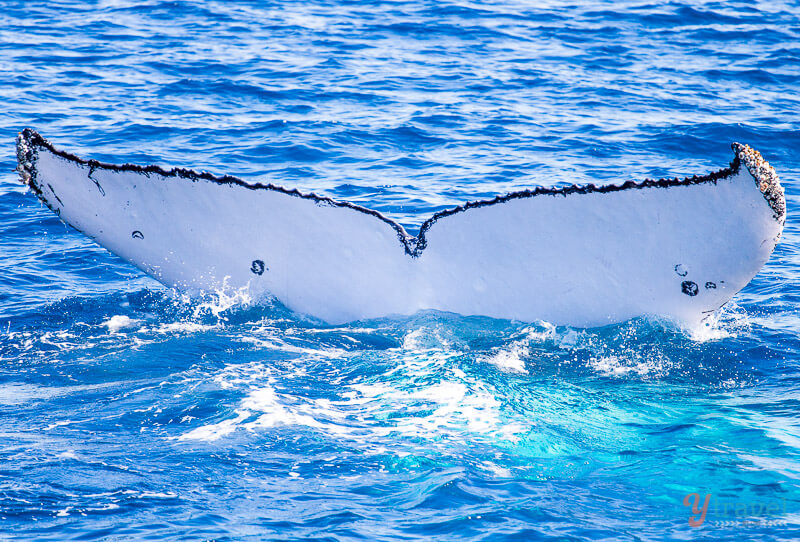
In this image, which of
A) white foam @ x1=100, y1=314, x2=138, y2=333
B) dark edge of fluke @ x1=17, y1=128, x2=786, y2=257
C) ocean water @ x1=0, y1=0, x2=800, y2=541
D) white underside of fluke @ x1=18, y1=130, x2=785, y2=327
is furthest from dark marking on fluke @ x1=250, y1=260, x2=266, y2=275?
white foam @ x1=100, y1=314, x2=138, y2=333

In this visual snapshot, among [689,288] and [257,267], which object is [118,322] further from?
[689,288]

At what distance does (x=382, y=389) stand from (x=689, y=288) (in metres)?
2.32

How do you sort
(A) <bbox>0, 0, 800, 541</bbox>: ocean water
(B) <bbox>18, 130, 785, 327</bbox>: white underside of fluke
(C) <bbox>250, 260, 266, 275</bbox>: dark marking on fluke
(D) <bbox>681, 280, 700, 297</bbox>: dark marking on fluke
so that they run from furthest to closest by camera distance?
(C) <bbox>250, 260, 266, 275</bbox>: dark marking on fluke → (D) <bbox>681, 280, 700, 297</bbox>: dark marking on fluke → (B) <bbox>18, 130, 785, 327</bbox>: white underside of fluke → (A) <bbox>0, 0, 800, 541</bbox>: ocean water

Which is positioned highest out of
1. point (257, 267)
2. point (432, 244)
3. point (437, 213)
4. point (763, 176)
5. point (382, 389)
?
point (763, 176)

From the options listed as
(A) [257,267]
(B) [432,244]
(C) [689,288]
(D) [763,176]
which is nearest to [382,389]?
(B) [432,244]

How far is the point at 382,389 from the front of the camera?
284 inches

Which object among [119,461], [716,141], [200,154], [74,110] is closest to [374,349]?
[119,461]

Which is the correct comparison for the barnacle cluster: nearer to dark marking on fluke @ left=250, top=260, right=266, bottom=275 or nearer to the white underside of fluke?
the white underside of fluke

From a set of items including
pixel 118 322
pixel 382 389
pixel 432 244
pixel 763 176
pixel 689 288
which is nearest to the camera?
pixel 763 176

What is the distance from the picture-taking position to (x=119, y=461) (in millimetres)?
6125

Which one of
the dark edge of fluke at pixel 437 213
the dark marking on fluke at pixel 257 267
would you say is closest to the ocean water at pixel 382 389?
the dark marking on fluke at pixel 257 267

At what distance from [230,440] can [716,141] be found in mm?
10791

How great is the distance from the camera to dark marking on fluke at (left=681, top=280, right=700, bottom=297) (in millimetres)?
6742

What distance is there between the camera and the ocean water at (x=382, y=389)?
18.5 feet
